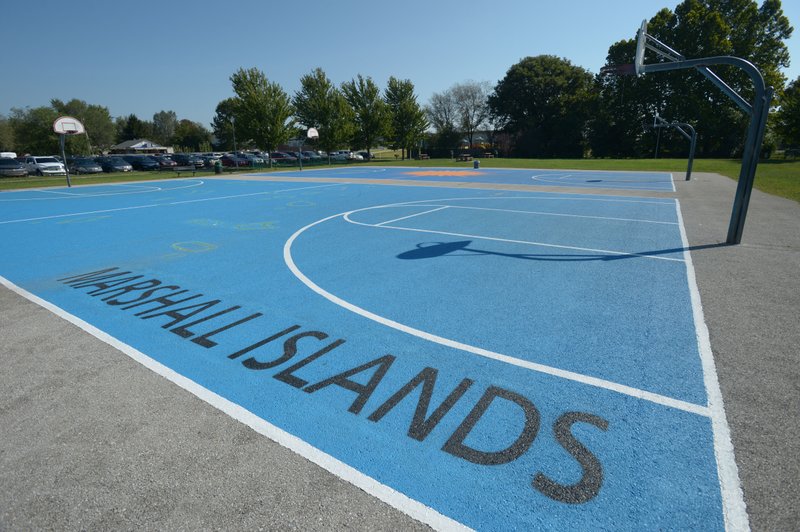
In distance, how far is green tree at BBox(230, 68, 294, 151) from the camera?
159 feet

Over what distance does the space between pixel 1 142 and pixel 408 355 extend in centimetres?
11844

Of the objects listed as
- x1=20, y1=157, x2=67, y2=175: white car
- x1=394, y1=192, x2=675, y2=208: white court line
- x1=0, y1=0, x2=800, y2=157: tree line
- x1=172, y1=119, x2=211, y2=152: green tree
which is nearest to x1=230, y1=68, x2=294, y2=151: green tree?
x1=0, y1=0, x2=800, y2=157: tree line

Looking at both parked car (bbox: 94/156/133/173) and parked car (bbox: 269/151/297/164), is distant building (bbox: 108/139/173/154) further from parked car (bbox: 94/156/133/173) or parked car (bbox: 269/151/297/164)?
parked car (bbox: 94/156/133/173)

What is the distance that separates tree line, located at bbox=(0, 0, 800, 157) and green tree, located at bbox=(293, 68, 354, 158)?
0.47 ft

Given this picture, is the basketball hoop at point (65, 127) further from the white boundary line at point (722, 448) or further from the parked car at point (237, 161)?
the white boundary line at point (722, 448)

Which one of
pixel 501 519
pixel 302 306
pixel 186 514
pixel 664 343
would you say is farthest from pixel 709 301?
pixel 186 514

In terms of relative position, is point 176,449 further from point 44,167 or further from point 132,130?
point 132,130

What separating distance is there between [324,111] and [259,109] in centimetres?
977

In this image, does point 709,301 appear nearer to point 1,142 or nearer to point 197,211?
point 197,211

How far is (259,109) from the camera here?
4850 cm

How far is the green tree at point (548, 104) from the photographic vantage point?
2781 inches

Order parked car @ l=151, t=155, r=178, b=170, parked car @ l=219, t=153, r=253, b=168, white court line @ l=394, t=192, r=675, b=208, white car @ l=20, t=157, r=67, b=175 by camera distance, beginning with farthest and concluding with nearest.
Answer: parked car @ l=219, t=153, r=253, b=168
parked car @ l=151, t=155, r=178, b=170
white car @ l=20, t=157, r=67, b=175
white court line @ l=394, t=192, r=675, b=208

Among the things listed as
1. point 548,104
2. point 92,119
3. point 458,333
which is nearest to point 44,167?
point 458,333

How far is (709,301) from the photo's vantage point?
6.41 meters
